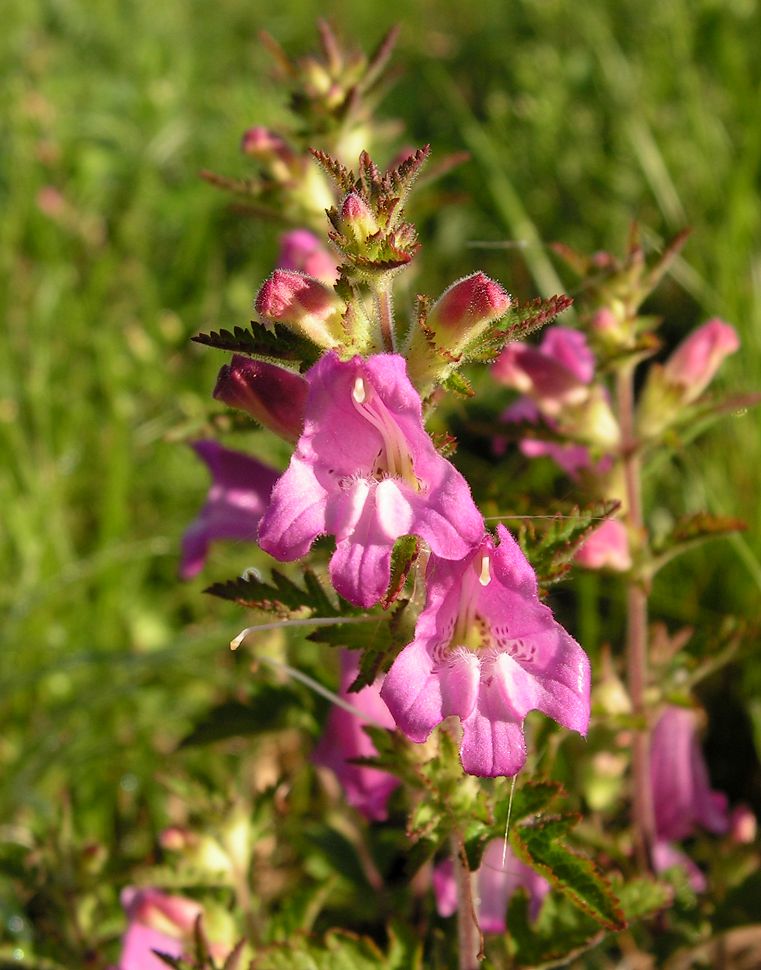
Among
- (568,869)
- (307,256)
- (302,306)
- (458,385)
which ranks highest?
(307,256)

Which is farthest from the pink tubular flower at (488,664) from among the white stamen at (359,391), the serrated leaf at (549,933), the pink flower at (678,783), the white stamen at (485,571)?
the pink flower at (678,783)

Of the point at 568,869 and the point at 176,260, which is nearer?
the point at 568,869

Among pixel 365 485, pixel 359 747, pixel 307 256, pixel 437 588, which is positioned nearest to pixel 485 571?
pixel 437 588

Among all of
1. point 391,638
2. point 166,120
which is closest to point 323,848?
point 391,638

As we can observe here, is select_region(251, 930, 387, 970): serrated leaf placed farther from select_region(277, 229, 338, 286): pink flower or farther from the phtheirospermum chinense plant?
select_region(277, 229, 338, 286): pink flower

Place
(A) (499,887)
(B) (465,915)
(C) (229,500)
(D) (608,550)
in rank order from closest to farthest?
(B) (465,915)
(D) (608,550)
(A) (499,887)
(C) (229,500)

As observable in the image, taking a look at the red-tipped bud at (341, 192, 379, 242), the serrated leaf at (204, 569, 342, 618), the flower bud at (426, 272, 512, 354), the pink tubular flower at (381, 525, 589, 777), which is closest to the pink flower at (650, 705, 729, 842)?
the pink tubular flower at (381, 525, 589, 777)

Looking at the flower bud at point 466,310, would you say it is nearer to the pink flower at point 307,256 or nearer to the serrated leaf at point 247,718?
the pink flower at point 307,256

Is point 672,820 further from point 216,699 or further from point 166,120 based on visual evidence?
point 166,120

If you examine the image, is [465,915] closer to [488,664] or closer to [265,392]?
[488,664]
